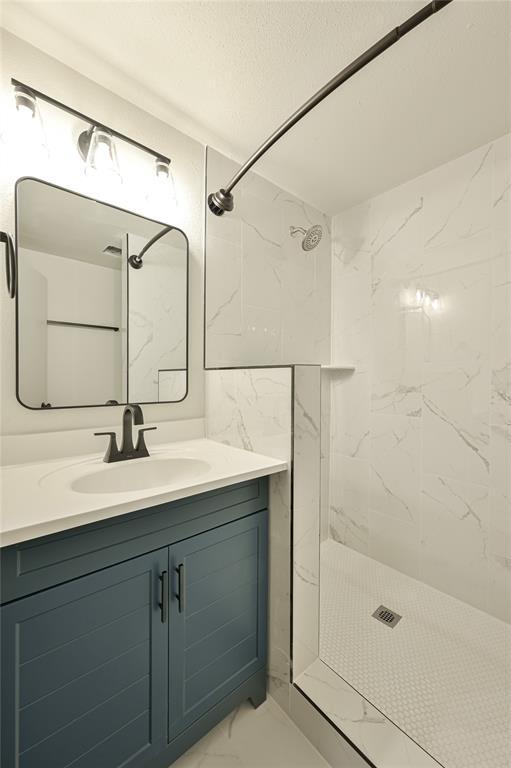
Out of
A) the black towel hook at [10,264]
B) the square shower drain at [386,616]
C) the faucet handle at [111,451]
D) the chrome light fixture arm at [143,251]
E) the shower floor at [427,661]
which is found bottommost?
the square shower drain at [386,616]

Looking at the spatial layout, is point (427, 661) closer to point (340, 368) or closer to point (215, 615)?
point (215, 615)

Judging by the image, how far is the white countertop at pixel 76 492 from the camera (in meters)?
0.65

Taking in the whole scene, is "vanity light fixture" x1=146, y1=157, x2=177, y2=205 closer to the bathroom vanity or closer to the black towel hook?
the black towel hook

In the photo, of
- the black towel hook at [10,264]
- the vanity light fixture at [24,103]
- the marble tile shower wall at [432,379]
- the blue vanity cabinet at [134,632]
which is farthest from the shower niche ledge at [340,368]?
the vanity light fixture at [24,103]

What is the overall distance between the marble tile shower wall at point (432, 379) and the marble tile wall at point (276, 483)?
103 cm

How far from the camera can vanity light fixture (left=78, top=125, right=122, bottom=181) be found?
116 cm

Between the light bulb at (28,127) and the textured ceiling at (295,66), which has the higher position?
the textured ceiling at (295,66)

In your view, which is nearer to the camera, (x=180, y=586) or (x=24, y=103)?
(x=180, y=586)

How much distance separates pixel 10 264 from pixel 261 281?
1.11 meters

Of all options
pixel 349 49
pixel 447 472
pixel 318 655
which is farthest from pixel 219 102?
pixel 318 655

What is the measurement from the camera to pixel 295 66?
1.16 m

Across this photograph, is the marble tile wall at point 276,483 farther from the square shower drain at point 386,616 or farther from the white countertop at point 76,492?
the square shower drain at point 386,616

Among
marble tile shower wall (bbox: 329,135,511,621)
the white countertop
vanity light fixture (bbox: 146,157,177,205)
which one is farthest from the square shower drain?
vanity light fixture (bbox: 146,157,177,205)

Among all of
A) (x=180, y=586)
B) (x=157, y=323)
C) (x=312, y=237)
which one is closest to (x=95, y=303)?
(x=157, y=323)
